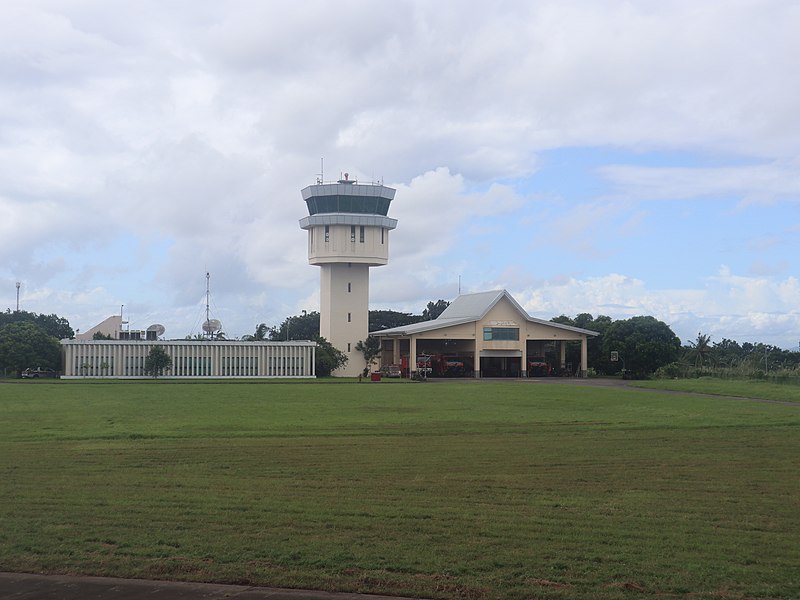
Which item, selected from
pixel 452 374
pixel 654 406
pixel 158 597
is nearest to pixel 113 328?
pixel 452 374

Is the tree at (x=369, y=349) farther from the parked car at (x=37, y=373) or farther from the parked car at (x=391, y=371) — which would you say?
the parked car at (x=37, y=373)

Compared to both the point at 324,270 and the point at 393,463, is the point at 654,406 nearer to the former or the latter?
the point at 393,463

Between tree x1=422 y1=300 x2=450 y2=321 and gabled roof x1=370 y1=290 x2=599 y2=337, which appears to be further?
tree x1=422 y1=300 x2=450 y2=321

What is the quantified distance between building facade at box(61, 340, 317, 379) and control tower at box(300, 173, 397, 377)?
729 cm

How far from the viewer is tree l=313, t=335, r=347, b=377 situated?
8238cm

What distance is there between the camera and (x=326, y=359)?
82375mm

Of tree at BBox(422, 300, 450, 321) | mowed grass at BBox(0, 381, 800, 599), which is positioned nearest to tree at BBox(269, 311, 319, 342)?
tree at BBox(422, 300, 450, 321)

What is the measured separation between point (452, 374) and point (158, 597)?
7693cm

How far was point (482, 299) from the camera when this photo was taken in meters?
87.6

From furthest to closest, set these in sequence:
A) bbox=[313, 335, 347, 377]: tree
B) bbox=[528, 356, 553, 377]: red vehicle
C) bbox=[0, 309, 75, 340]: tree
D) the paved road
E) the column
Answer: bbox=[0, 309, 75, 340]: tree < bbox=[528, 356, 553, 377]: red vehicle < the column < bbox=[313, 335, 347, 377]: tree < the paved road

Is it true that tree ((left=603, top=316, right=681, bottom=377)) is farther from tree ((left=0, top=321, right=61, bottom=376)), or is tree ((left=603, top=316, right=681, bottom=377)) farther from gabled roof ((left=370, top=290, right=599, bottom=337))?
tree ((left=0, top=321, right=61, bottom=376))

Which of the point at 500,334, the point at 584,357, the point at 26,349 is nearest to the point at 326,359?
the point at 500,334

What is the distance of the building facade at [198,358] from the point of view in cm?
7925

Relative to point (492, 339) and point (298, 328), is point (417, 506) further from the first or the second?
point (298, 328)
